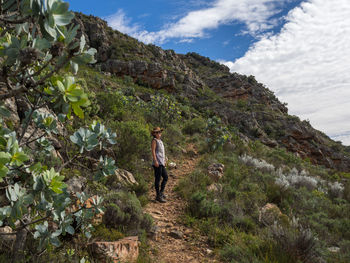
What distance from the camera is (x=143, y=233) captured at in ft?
11.9

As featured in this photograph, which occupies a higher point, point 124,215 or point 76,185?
point 76,185

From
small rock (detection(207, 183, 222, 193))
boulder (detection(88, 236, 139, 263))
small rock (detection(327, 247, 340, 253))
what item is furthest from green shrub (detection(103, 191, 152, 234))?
small rock (detection(327, 247, 340, 253))

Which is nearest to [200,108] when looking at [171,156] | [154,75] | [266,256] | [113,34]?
[154,75]

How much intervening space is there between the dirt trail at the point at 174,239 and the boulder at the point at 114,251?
492 mm

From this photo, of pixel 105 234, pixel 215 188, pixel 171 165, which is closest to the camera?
pixel 105 234

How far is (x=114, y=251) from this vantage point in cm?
274

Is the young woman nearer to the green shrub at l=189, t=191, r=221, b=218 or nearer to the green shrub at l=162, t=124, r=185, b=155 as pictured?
the green shrub at l=189, t=191, r=221, b=218

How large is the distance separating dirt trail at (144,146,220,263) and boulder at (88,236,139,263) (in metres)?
0.49

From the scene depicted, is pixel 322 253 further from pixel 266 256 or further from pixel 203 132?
pixel 203 132

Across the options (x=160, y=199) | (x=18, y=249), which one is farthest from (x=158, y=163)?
(x=18, y=249)

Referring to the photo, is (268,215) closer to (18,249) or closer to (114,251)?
(114,251)

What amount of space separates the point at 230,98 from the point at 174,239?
33.1 meters

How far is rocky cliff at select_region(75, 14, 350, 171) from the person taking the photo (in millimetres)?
25266

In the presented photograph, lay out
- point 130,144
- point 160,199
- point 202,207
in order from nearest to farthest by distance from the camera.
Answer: point 202,207
point 160,199
point 130,144
